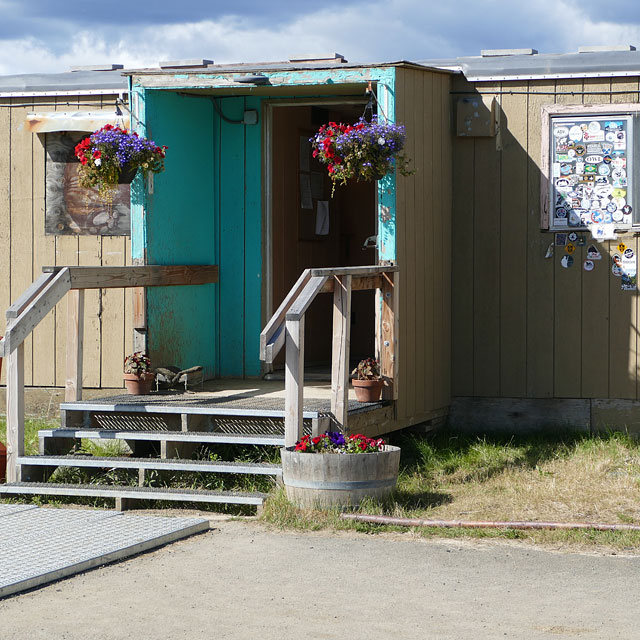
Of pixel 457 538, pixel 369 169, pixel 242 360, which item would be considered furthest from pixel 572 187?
pixel 457 538

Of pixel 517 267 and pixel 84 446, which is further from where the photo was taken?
pixel 517 267

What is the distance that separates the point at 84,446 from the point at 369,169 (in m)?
3.04

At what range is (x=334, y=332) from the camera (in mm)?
7402

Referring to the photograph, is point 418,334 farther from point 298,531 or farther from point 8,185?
point 8,185

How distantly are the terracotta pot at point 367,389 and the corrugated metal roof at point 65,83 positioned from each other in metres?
3.65

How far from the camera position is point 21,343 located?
7391 mm

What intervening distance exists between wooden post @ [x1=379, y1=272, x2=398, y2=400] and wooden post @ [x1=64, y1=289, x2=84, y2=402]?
2224 millimetres

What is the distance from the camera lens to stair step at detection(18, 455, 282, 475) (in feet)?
23.3

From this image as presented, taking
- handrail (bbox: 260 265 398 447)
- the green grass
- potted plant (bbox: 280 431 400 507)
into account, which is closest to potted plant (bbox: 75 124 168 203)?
handrail (bbox: 260 265 398 447)

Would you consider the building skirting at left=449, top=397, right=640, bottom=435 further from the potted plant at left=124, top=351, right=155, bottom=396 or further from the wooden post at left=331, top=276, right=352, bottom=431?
the potted plant at left=124, top=351, right=155, bottom=396

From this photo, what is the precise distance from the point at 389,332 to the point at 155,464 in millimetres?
2072

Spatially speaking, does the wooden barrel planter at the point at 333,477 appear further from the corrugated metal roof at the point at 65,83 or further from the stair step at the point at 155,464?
the corrugated metal roof at the point at 65,83

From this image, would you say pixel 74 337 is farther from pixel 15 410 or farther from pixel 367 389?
pixel 367 389

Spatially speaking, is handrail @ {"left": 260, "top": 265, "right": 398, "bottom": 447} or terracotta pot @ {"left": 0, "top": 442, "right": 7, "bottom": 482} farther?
terracotta pot @ {"left": 0, "top": 442, "right": 7, "bottom": 482}
